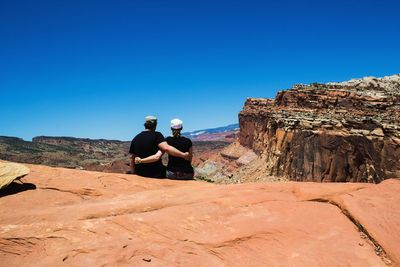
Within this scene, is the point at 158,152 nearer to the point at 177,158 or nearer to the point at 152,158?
the point at 152,158

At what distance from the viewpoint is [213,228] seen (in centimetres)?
616

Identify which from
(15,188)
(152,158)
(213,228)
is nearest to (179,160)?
(152,158)

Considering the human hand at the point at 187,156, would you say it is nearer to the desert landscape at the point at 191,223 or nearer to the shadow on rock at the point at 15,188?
the desert landscape at the point at 191,223

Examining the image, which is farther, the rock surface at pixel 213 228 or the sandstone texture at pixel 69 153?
the sandstone texture at pixel 69 153

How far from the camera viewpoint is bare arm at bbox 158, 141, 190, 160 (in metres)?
10.2

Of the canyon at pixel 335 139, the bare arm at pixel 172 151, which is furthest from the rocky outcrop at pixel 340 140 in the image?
the bare arm at pixel 172 151

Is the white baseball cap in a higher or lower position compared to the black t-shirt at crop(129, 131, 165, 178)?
higher

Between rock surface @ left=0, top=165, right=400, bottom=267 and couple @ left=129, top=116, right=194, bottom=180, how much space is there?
2462 mm

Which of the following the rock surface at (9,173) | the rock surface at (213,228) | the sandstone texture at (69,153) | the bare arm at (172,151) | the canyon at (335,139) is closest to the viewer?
the rock surface at (213,228)

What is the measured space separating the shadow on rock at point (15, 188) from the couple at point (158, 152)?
2.67 meters

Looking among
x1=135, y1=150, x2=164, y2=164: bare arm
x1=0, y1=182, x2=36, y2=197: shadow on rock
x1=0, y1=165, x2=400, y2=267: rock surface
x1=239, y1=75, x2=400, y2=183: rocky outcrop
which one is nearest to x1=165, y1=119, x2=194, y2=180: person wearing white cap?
x1=135, y1=150, x2=164, y2=164: bare arm

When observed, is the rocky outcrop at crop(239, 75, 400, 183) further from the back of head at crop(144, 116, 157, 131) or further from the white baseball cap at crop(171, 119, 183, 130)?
the back of head at crop(144, 116, 157, 131)

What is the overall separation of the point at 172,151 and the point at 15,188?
387cm

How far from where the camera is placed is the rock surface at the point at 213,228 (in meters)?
5.36
